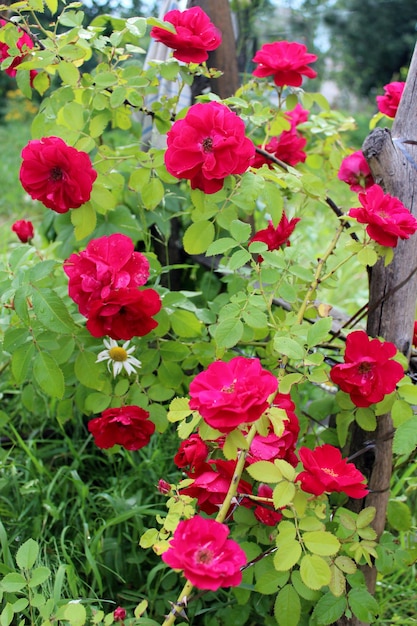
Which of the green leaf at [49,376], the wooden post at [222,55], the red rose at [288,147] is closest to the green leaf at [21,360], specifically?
the green leaf at [49,376]

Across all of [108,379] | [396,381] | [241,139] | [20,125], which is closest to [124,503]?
[108,379]

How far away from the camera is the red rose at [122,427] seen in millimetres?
1285

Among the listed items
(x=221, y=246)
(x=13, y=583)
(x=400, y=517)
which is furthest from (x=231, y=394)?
(x=400, y=517)

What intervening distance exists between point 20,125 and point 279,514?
792cm

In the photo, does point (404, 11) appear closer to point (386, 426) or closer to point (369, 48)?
point (369, 48)

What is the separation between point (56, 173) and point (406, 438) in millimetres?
768

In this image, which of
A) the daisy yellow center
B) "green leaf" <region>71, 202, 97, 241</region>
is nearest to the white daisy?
the daisy yellow center

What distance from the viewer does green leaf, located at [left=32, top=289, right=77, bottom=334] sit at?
1.20 metres

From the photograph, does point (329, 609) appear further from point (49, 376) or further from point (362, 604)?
point (49, 376)

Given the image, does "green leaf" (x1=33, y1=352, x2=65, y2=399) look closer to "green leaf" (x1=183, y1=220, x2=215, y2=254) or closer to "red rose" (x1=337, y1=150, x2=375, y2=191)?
"green leaf" (x1=183, y1=220, x2=215, y2=254)

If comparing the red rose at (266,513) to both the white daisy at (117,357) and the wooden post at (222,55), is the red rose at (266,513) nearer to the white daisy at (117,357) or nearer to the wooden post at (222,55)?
the white daisy at (117,357)

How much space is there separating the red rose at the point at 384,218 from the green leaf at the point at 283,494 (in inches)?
17.5

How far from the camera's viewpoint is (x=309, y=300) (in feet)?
4.24

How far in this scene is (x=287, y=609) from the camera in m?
1.03
